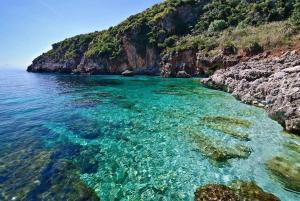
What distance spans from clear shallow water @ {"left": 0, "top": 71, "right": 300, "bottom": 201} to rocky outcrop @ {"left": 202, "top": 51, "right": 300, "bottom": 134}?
106cm

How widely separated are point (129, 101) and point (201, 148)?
1683 cm

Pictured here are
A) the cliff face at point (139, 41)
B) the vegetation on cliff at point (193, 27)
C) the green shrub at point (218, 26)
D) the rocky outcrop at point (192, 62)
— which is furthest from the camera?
the cliff face at point (139, 41)

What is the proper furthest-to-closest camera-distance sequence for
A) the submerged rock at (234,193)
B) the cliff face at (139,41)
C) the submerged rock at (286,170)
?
the cliff face at (139,41) < the submerged rock at (286,170) < the submerged rock at (234,193)

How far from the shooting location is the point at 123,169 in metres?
12.0

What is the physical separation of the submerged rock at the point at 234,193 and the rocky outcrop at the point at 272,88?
8433 mm

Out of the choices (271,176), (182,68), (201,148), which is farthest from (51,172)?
(182,68)

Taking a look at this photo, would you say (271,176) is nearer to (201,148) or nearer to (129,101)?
(201,148)

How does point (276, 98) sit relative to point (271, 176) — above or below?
above

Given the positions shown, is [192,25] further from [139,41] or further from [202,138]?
[202,138]

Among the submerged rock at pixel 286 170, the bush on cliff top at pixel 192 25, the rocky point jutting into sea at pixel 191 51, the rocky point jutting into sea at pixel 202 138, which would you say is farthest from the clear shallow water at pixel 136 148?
the bush on cliff top at pixel 192 25

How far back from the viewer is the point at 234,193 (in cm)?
962

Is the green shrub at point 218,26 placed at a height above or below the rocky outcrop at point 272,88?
above

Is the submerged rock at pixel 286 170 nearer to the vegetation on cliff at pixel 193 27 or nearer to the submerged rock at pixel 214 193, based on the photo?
the submerged rock at pixel 214 193

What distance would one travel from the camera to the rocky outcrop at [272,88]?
17341 millimetres
